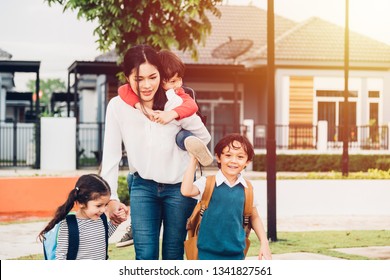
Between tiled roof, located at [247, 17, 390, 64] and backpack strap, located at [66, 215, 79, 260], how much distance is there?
6.03 ft

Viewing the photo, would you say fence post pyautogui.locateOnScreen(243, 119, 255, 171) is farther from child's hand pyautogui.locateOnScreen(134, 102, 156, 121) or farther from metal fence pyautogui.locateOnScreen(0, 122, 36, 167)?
child's hand pyautogui.locateOnScreen(134, 102, 156, 121)

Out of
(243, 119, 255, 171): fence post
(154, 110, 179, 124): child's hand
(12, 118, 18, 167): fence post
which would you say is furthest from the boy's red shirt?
(12, 118, 18, 167): fence post

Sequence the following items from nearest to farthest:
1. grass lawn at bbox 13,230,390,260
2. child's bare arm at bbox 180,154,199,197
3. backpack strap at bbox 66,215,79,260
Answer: child's bare arm at bbox 180,154,199,197
backpack strap at bbox 66,215,79,260
grass lawn at bbox 13,230,390,260

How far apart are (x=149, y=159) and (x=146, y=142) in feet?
0.22

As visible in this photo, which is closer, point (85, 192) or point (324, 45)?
point (85, 192)

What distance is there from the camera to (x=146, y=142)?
126 inches

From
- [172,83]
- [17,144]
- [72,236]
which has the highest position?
[172,83]

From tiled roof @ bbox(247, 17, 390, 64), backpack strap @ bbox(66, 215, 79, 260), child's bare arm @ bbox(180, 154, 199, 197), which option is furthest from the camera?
tiled roof @ bbox(247, 17, 390, 64)

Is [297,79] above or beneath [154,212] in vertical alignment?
above

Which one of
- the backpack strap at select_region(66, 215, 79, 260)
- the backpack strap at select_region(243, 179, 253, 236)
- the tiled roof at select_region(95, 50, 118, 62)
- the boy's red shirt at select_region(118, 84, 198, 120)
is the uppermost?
the tiled roof at select_region(95, 50, 118, 62)

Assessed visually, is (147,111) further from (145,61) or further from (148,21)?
(148,21)

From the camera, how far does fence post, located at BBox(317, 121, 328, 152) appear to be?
15.6ft

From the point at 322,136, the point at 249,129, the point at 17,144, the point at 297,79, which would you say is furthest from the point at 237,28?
the point at 17,144

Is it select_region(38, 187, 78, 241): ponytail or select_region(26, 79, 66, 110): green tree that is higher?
select_region(26, 79, 66, 110): green tree
